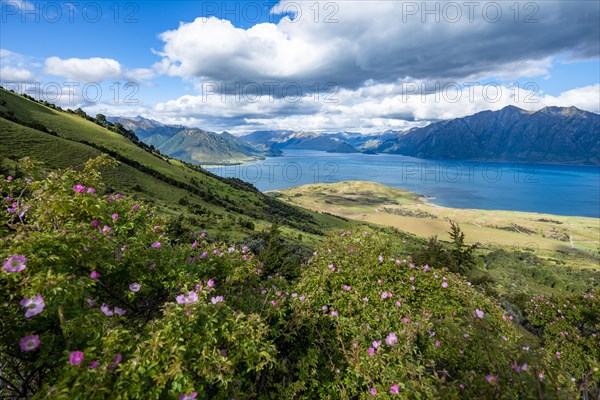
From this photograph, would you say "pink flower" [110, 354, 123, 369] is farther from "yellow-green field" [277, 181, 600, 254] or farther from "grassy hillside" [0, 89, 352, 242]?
"yellow-green field" [277, 181, 600, 254]

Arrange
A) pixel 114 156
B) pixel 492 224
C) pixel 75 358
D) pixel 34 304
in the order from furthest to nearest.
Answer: pixel 492 224 → pixel 114 156 → pixel 34 304 → pixel 75 358

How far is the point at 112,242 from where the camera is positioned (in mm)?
4641

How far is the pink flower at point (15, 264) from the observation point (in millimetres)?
3025

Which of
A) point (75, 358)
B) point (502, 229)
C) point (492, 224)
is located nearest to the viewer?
point (75, 358)

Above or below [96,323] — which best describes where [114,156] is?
above

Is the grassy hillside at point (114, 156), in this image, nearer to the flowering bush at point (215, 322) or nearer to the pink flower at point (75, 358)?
the flowering bush at point (215, 322)

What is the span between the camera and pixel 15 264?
3.11 meters

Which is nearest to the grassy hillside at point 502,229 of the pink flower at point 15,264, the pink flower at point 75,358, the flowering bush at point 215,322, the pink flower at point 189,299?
the flowering bush at point 215,322

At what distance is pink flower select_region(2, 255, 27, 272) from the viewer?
3025 mm

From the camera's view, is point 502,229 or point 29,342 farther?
point 502,229

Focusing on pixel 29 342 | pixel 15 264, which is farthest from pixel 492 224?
pixel 15 264

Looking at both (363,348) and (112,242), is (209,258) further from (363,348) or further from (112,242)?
(363,348)

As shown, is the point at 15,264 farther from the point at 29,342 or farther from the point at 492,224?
the point at 492,224

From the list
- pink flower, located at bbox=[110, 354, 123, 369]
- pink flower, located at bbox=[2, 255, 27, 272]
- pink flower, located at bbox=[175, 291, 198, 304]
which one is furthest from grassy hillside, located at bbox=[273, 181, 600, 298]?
pink flower, located at bbox=[2, 255, 27, 272]
